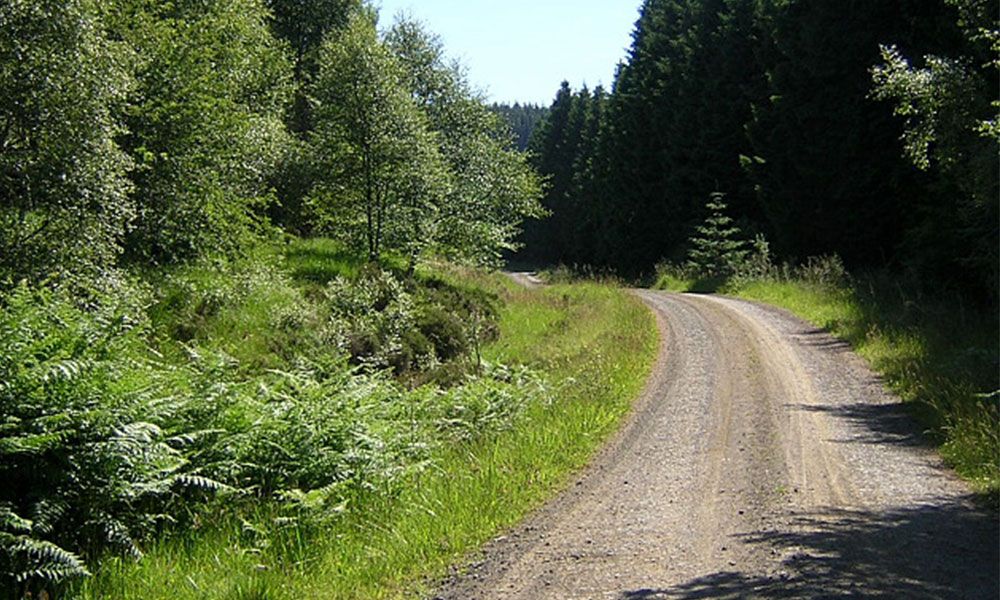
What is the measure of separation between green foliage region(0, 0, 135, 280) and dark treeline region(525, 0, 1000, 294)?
12478mm

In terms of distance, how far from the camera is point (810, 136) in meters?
29.9

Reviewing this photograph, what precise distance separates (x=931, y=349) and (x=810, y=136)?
17.1m

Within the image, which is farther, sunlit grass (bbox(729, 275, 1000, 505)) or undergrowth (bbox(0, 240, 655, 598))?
sunlit grass (bbox(729, 275, 1000, 505))

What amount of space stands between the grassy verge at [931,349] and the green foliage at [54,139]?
12.0 m

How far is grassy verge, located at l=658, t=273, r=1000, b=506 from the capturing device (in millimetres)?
8938

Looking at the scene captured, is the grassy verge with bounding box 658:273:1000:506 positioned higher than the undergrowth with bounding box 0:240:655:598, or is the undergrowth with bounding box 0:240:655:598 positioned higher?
the grassy verge with bounding box 658:273:1000:506

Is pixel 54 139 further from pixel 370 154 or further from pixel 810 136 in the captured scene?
pixel 810 136

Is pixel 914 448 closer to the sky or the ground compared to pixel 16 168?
closer to the ground

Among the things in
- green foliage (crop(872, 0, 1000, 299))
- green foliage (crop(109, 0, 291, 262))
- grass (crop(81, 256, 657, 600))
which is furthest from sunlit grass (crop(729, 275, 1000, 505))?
green foliage (crop(109, 0, 291, 262))

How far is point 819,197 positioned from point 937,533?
24954mm

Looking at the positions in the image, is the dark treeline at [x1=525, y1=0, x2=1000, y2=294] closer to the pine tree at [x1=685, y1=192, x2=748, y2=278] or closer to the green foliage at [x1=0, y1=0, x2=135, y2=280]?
the pine tree at [x1=685, y1=192, x2=748, y2=278]

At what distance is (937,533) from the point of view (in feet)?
21.9

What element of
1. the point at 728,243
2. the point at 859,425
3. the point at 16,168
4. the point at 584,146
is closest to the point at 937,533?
the point at 859,425

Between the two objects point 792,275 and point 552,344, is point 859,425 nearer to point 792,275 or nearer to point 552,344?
point 552,344
